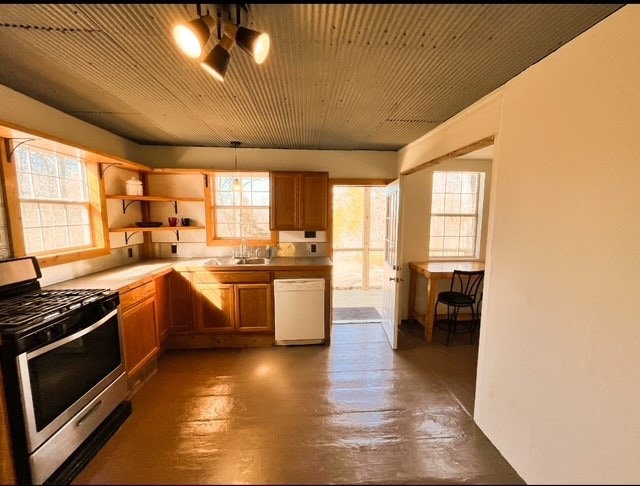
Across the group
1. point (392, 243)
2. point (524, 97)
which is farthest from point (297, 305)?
point (524, 97)

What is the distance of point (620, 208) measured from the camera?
1.04 m

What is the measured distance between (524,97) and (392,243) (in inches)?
73.8

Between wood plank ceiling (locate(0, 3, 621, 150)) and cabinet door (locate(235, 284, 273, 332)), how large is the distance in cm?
169

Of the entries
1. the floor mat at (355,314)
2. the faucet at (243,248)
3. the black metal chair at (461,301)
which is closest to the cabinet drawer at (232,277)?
the faucet at (243,248)

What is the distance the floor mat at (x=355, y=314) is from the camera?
3.85 m

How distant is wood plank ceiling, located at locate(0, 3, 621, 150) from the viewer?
1088mm

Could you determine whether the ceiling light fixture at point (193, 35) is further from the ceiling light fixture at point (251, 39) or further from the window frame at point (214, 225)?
the window frame at point (214, 225)

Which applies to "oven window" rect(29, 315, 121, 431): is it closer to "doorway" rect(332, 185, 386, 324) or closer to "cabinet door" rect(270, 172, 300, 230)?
"cabinet door" rect(270, 172, 300, 230)

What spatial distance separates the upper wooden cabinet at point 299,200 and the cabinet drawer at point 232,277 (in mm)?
639

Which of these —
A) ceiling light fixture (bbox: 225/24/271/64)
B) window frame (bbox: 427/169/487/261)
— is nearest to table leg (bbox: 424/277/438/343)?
window frame (bbox: 427/169/487/261)

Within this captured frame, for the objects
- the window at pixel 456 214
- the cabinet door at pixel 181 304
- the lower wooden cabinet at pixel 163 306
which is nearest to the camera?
the lower wooden cabinet at pixel 163 306

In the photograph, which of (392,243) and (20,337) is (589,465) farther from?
(20,337)

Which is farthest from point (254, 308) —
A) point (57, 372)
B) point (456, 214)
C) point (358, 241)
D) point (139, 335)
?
point (456, 214)

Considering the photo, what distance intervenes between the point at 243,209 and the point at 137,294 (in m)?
1.63
